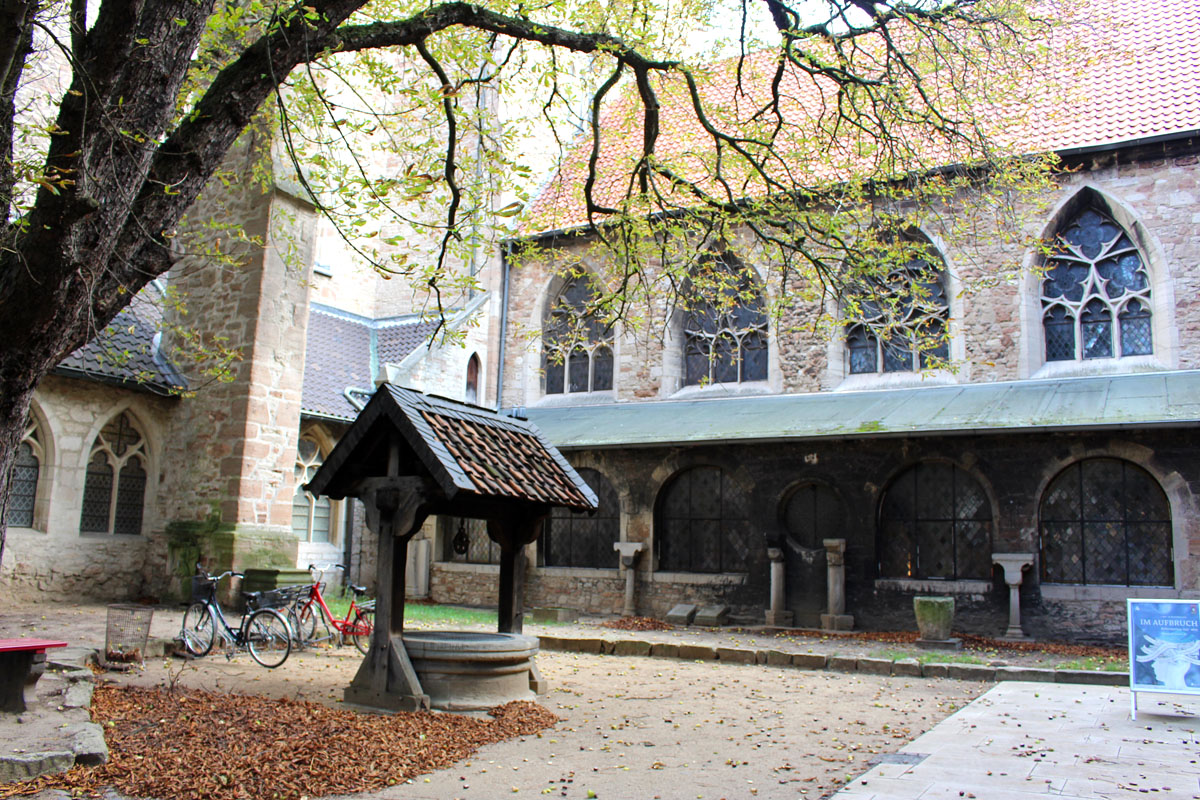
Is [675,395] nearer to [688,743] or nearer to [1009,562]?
[1009,562]

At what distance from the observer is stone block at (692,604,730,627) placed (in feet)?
48.6

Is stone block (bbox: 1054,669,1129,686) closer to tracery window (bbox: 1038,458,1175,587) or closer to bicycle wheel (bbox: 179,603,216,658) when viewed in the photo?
tracery window (bbox: 1038,458,1175,587)

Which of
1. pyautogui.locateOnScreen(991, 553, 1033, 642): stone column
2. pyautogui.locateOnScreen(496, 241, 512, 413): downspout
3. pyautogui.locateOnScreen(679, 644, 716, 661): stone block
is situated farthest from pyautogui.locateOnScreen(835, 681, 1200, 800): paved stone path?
pyautogui.locateOnScreen(496, 241, 512, 413): downspout

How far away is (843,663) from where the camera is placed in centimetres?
1051

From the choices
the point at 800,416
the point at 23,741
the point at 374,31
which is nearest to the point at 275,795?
the point at 23,741

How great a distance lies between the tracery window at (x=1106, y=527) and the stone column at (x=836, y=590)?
2.84 metres

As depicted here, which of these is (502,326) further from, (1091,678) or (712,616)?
(1091,678)

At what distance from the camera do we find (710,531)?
1596 cm

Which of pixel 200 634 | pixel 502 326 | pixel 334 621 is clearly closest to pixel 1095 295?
pixel 502 326

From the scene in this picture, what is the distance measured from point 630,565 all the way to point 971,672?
7.17 metres

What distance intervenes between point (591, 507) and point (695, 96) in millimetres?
3947

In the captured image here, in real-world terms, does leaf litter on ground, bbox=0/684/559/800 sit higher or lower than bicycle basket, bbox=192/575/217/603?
lower

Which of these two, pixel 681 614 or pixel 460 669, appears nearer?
pixel 460 669

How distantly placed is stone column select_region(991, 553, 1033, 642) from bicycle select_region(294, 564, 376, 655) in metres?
8.67
